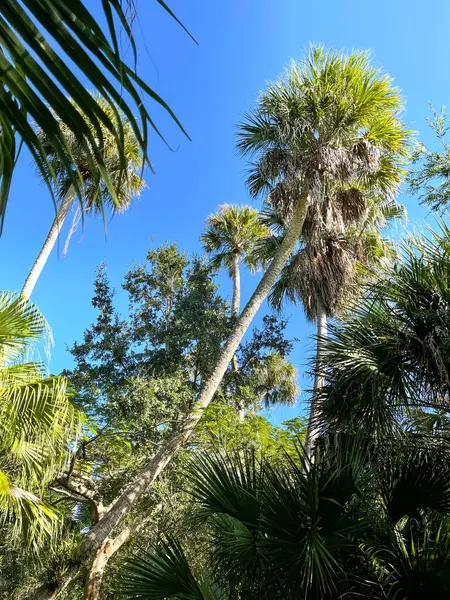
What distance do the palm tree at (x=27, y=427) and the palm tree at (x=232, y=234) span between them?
10.5 metres

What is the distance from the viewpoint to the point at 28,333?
5312 mm

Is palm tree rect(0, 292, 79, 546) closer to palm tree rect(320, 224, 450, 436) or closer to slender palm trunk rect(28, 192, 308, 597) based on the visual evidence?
slender palm trunk rect(28, 192, 308, 597)

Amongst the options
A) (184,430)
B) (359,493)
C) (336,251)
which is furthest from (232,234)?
(359,493)

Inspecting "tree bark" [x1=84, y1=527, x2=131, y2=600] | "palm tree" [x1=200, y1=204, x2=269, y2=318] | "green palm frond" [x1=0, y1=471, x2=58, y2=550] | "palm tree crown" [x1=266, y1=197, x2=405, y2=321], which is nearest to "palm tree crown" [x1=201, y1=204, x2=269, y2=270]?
"palm tree" [x1=200, y1=204, x2=269, y2=318]

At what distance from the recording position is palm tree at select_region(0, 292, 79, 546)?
15.0 ft

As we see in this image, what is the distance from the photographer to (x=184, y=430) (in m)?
7.16

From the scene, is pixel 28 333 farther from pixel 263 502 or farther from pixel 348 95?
pixel 348 95

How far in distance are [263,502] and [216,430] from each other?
552 cm

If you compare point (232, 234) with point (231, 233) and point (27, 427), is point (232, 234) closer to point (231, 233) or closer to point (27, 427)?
point (231, 233)

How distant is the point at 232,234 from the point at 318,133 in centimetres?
663

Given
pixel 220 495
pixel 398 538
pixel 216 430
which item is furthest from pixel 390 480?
pixel 216 430

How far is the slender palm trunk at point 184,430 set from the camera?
621cm

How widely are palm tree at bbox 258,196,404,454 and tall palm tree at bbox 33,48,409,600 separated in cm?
64

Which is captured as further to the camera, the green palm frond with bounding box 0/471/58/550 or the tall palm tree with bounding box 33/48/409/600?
the tall palm tree with bounding box 33/48/409/600
